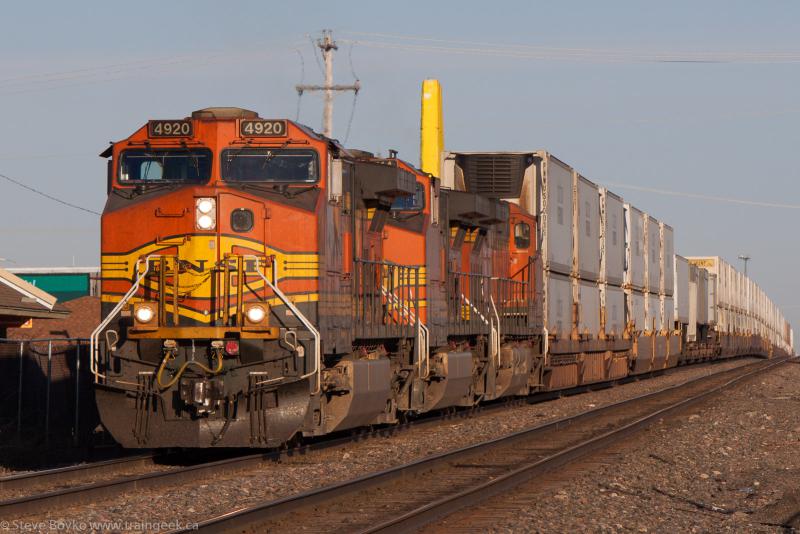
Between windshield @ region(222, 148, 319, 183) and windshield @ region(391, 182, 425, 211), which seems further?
windshield @ region(391, 182, 425, 211)

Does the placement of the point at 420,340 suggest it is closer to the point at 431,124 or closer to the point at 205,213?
the point at 205,213

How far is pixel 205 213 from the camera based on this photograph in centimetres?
1275

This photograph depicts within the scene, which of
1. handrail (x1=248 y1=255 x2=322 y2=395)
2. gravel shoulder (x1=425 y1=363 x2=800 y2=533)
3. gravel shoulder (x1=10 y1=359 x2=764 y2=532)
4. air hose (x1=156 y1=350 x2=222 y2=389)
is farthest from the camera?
handrail (x1=248 y1=255 x2=322 y2=395)

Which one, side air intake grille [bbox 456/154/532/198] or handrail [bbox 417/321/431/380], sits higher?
side air intake grille [bbox 456/154/532/198]

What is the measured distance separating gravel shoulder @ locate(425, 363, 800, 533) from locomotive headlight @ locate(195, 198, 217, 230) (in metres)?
4.71

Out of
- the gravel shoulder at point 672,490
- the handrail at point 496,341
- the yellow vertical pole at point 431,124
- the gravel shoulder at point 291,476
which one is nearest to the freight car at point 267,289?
the gravel shoulder at point 291,476

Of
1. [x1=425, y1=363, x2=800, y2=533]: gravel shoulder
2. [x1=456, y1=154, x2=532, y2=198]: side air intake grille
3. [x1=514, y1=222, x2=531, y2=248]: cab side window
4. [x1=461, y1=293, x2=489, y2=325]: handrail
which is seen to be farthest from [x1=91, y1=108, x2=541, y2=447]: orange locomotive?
[x1=456, y1=154, x2=532, y2=198]: side air intake grille

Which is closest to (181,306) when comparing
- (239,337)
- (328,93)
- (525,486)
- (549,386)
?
(239,337)

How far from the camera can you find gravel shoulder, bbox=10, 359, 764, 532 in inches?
393

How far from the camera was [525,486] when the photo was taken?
11586 mm

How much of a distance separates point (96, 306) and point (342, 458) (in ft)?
81.7

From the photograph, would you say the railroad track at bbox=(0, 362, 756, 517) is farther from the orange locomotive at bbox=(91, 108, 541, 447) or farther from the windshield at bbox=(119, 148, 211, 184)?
the windshield at bbox=(119, 148, 211, 184)

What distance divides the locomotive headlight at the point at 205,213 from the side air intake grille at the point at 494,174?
1224 centimetres

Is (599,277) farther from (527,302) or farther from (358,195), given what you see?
(358,195)
